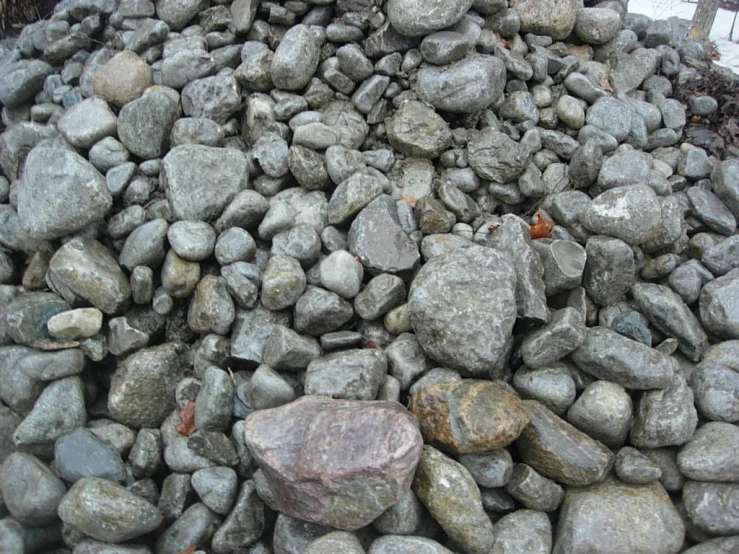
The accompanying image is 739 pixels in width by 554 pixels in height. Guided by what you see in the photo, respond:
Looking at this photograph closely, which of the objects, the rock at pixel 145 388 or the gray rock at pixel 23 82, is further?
the gray rock at pixel 23 82

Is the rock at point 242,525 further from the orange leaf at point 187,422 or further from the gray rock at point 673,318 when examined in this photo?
the gray rock at point 673,318

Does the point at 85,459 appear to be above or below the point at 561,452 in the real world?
below

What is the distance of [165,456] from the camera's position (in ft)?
10.0

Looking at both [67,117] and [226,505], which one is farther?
[67,117]

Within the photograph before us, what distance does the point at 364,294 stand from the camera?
3.18m

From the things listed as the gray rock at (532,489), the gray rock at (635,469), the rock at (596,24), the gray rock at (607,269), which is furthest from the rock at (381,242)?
the rock at (596,24)

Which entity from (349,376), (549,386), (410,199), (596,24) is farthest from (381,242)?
(596,24)

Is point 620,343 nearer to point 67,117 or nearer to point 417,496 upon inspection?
point 417,496

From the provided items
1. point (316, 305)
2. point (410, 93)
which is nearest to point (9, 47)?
point (410, 93)

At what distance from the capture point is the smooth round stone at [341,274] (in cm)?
316

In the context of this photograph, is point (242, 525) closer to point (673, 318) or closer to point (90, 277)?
point (90, 277)

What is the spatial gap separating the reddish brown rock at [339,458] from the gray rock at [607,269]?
1353 mm

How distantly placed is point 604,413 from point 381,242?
1.39 meters

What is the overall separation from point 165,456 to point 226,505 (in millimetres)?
456
